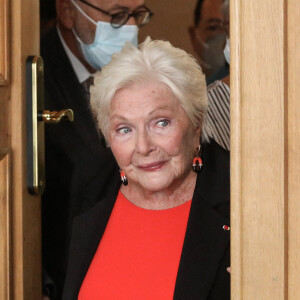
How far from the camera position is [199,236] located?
1.41m

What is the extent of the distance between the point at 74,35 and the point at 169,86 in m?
0.57

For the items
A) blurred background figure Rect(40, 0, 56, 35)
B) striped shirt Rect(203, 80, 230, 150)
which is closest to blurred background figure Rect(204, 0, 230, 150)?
striped shirt Rect(203, 80, 230, 150)

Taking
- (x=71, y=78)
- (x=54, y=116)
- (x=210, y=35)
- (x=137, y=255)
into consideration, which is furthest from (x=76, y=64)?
(x=137, y=255)

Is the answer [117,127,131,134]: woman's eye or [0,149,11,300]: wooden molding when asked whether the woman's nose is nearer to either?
[117,127,131,134]: woman's eye

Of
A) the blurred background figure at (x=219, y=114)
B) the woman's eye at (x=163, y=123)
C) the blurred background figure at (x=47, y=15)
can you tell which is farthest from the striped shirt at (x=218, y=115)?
the blurred background figure at (x=47, y=15)

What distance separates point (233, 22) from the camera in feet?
3.92

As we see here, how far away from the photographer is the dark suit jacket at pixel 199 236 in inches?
54.5

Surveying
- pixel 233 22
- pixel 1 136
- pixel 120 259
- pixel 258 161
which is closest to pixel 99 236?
pixel 120 259

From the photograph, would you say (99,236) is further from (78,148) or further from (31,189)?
(78,148)

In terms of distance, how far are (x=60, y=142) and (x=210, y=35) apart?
561mm

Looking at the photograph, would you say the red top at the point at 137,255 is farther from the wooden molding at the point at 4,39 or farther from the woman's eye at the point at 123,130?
the wooden molding at the point at 4,39

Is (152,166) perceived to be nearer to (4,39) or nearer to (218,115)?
(218,115)

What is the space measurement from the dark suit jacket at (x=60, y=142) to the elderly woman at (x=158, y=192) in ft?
0.76

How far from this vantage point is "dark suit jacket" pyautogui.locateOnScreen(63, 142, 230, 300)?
4.54 ft
